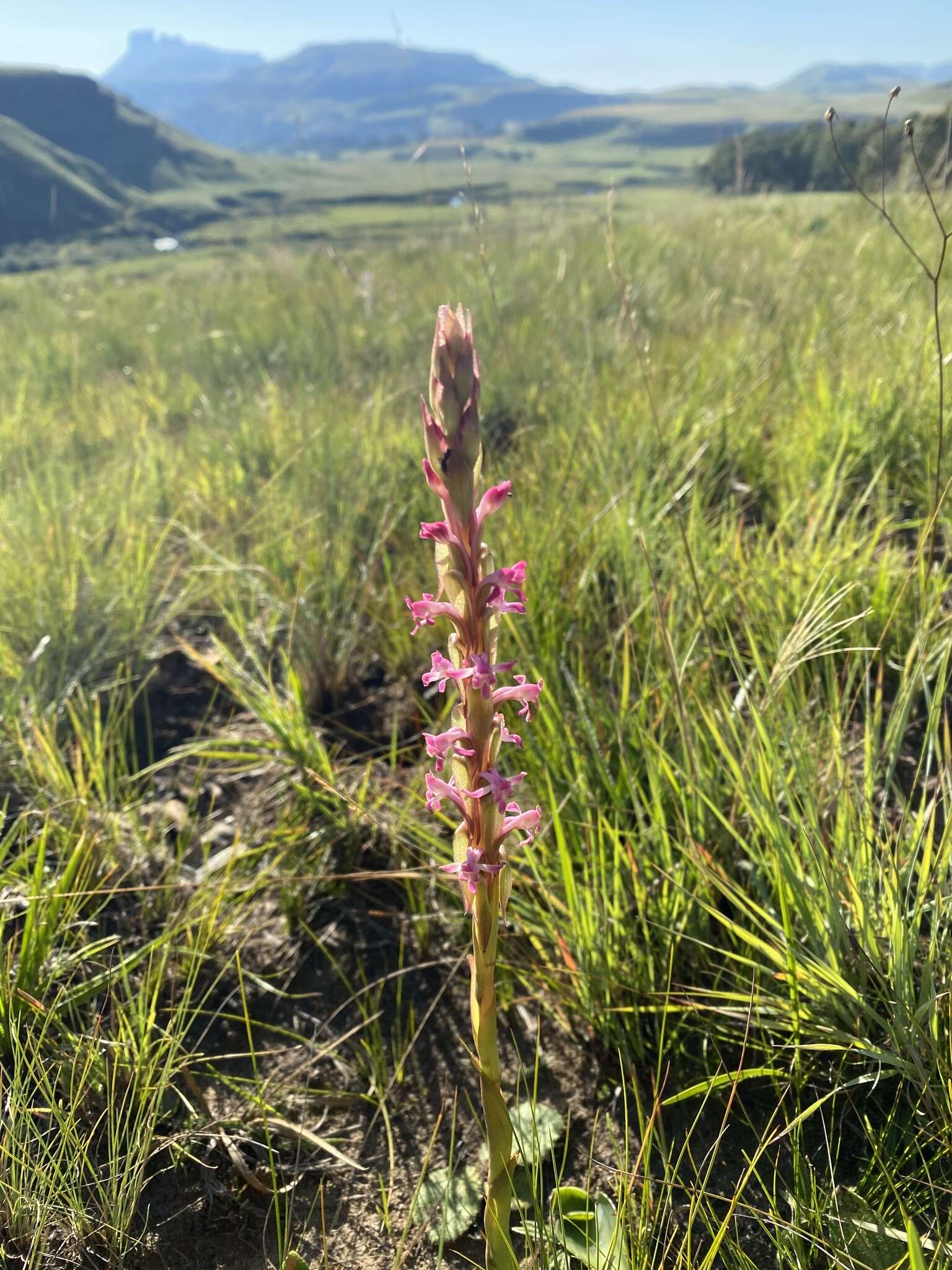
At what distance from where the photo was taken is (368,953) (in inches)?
73.5

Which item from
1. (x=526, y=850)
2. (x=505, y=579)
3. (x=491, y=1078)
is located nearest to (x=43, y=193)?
(x=526, y=850)

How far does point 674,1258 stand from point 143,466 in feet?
11.6

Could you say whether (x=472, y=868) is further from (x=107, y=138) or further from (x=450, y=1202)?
(x=107, y=138)

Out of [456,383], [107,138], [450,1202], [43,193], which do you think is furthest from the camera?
[107,138]

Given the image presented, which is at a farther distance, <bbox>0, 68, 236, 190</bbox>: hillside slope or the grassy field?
<bbox>0, 68, 236, 190</bbox>: hillside slope

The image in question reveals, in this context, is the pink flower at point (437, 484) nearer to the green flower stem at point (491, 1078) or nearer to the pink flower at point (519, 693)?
the pink flower at point (519, 693)

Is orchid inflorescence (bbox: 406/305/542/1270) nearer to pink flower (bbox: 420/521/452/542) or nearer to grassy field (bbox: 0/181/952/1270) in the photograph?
pink flower (bbox: 420/521/452/542)

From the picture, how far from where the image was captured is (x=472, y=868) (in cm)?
84

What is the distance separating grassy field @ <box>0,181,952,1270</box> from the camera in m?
1.25

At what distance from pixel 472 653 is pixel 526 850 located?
768mm

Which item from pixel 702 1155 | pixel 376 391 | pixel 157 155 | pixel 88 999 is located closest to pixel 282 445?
pixel 376 391

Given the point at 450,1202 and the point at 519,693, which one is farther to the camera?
the point at 450,1202

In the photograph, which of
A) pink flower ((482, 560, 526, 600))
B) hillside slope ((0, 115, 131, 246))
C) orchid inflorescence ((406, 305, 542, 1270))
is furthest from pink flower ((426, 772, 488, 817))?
hillside slope ((0, 115, 131, 246))

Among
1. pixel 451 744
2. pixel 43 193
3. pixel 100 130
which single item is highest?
pixel 100 130
